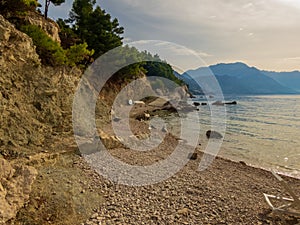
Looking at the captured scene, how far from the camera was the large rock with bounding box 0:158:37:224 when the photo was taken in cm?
568

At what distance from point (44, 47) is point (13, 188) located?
12947 millimetres

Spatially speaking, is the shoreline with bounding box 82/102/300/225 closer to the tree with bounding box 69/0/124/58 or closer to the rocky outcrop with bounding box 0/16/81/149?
the rocky outcrop with bounding box 0/16/81/149

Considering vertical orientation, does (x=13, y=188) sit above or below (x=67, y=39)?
below

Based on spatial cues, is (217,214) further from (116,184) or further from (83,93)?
→ (83,93)

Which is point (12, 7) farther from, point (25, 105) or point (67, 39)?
point (67, 39)

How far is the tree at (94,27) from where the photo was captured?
32.9 meters

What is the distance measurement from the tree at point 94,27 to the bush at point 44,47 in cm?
1569

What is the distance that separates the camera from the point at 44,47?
1666cm

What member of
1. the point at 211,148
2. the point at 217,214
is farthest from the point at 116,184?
the point at 211,148

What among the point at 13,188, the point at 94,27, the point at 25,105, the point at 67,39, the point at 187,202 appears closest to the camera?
the point at 13,188

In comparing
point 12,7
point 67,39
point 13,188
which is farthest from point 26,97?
point 67,39

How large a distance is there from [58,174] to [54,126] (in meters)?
5.04

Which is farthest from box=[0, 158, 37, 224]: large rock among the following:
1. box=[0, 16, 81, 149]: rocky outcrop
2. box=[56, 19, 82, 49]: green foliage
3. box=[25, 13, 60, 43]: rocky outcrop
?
box=[56, 19, 82, 49]: green foliage

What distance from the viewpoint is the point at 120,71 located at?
129 feet
